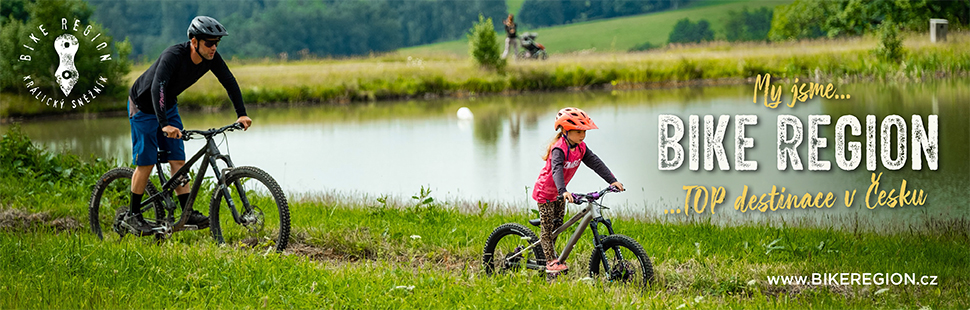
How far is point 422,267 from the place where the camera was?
219 inches

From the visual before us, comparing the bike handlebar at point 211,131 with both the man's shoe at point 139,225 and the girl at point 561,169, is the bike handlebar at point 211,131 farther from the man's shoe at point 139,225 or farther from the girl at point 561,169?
the girl at point 561,169

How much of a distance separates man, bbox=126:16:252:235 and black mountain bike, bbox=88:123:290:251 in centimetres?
7

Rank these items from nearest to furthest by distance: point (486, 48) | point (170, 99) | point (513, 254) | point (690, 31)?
point (513, 254)
point (170, 99)
point (486, 48)
point (690, 31)

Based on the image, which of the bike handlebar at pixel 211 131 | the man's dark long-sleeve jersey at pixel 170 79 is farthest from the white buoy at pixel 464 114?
the bike handlebar at pixel 211 131

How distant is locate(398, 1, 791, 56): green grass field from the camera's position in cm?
6819

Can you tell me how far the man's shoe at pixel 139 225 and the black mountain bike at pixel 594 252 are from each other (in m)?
2.70

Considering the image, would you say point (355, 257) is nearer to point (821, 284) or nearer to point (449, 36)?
point (821, 284)

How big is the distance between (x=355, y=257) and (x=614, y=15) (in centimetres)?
7878

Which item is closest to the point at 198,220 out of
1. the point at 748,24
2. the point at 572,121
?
the point at 572,121

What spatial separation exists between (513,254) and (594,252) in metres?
0.63

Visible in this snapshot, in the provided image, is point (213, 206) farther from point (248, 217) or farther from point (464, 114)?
point (464, 114)

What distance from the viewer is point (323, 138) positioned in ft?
61.5

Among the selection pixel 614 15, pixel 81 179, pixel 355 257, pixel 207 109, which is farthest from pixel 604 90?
pixel 614 15

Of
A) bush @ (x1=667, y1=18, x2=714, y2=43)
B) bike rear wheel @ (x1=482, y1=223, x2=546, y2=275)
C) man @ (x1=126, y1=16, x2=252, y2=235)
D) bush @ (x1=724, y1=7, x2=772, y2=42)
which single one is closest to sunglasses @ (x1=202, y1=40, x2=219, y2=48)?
man @ (x1=126, y1=16, x2=252, y2=235)
